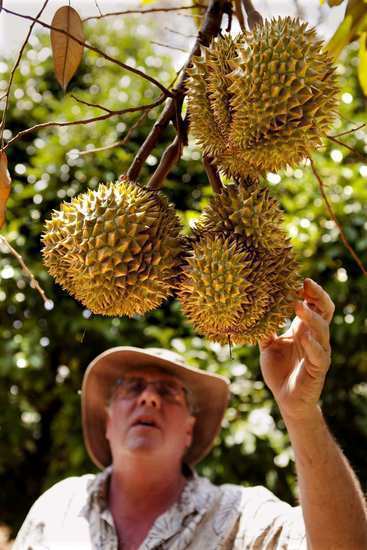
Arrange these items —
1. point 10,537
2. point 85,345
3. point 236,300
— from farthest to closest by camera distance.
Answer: point 10,537 < point 85,345 < point 236,300

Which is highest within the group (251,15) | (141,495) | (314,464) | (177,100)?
(251,15)

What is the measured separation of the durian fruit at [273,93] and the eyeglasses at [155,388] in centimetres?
164

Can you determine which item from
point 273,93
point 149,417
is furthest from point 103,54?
point 149,417

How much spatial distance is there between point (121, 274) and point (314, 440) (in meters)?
0.78

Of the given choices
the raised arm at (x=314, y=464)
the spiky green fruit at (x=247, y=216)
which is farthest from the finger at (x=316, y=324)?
the spiky green fruit at (x=247, y=216)

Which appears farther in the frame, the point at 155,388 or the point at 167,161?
the point at 155,388

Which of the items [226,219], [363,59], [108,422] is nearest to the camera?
[226,219]

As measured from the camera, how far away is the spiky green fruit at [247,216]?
1.17 meters

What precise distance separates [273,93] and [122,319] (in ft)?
7.28

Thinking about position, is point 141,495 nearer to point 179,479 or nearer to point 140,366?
point 179,479

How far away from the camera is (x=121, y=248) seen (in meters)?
1.12

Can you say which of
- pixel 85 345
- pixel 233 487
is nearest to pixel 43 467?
pixel 85 345

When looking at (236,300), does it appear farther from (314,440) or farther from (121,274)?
(314,440)

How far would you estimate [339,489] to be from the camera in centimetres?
167
